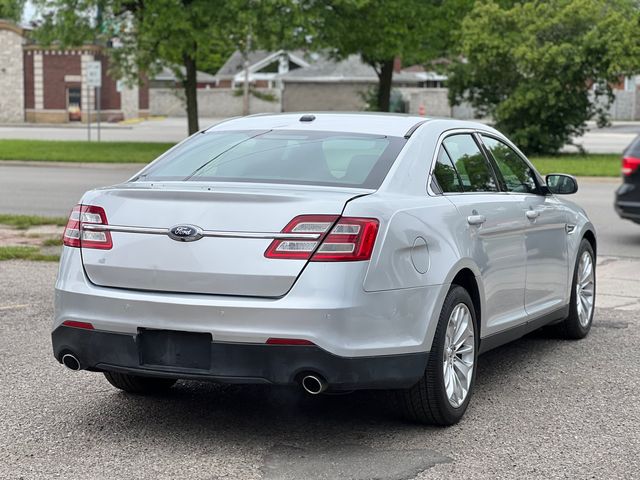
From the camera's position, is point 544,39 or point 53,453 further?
point 544,39

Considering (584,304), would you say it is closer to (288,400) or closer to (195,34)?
(288,400)

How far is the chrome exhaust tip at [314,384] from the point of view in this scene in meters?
4.98

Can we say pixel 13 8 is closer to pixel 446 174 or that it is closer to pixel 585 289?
pixel 585 289

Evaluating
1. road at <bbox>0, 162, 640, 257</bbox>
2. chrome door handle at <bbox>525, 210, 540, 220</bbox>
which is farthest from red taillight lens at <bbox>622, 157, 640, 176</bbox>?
chrome door handle at <bbox>525, 210, 540, 220</bbox>

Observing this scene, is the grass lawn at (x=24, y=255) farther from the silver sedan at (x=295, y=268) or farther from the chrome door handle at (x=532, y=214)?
the chrome door handle at (x=532, y=214)

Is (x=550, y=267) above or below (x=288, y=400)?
above

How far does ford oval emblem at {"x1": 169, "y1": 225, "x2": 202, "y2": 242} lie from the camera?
5.10 m

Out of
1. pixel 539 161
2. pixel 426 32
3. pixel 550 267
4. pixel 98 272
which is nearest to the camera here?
pixel 98 272

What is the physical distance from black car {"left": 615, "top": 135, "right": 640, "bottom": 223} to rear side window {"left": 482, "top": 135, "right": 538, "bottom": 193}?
658 centimetres

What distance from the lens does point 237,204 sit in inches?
202

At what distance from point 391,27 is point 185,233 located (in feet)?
93.8

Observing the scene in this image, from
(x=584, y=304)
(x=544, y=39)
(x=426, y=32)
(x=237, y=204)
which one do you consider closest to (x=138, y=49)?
(x=426, y=32)

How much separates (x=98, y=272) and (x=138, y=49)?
30.3 m

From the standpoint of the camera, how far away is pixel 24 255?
12023 millimetres
